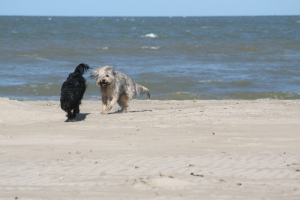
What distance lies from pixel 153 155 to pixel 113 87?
4.04 meters

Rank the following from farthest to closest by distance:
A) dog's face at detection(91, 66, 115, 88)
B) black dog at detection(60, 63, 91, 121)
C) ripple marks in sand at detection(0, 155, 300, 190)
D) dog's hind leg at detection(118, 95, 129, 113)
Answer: dog's hind leg at detection(118, 95, 129, 113), dog's face at detection(91, 66, 115, 88), black dog at detection(60, 63, 91, 121), ripple marks in sand at detection(0, 155, 300, 190)

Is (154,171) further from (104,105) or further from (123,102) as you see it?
(123,102)

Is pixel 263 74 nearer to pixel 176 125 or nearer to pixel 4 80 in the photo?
pixel 4 80

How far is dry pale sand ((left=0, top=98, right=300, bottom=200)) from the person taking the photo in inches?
170

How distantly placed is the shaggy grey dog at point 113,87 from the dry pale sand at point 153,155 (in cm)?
70

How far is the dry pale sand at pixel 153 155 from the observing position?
433cm

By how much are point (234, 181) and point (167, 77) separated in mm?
11896

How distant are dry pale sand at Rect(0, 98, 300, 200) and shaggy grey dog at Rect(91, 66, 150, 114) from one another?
2.28ft

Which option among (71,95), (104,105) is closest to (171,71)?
(104,105)

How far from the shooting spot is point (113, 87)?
9.52 m

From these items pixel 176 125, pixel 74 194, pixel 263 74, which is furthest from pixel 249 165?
pixel 263 74

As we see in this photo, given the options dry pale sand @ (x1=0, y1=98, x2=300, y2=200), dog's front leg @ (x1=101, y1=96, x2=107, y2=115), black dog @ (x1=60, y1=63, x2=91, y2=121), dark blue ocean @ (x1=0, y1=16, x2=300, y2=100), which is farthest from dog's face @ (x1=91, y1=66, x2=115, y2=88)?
dark blue ocean @ (x1=0, y1=16, x2=300, y2=100)

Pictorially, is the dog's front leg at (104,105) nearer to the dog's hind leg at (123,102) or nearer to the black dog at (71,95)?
the dog's hind leg at (123,102)

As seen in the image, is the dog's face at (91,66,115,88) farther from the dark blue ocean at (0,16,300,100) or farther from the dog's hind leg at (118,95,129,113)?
the dark blue ocean at (0,16,300,100)
